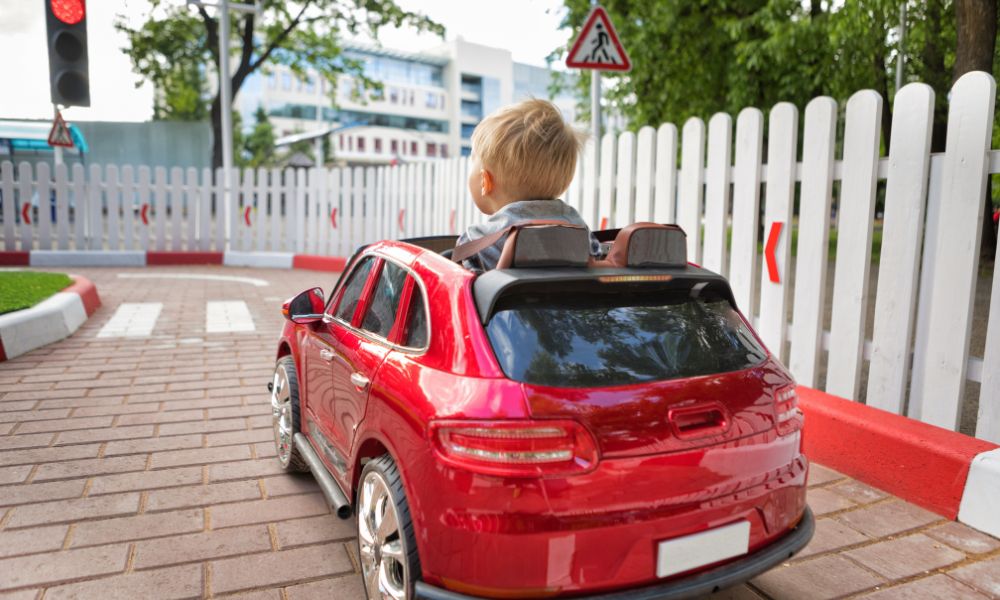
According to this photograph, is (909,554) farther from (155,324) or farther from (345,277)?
(155,324)

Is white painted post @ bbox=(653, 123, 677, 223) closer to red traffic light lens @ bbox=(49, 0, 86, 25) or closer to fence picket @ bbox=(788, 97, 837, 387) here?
fence picket @ bbox=(788, 97, 837, 387)

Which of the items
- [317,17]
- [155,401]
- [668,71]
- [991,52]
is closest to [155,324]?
[155,401]

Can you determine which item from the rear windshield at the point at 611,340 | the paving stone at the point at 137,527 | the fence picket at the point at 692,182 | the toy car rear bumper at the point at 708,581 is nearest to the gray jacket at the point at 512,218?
the rear windshield at the point at 611,340

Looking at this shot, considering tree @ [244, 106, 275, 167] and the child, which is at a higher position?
tree @ [244, 106, 275, 167]

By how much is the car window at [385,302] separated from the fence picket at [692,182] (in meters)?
3.19

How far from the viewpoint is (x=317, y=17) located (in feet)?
75.4

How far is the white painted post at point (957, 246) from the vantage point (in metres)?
3.54

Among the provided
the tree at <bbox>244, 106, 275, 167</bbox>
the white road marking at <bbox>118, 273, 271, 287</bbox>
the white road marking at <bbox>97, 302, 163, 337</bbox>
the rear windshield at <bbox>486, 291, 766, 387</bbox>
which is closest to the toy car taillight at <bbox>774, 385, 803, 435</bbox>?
the rear windshield at <bbox>486, 291, 766, 387</bbox>

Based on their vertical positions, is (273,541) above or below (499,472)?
below

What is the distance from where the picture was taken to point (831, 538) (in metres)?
3.14

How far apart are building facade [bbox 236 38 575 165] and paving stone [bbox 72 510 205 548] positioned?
8667 centimetres

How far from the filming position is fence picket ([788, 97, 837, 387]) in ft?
14.4

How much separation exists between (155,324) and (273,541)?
5770mm

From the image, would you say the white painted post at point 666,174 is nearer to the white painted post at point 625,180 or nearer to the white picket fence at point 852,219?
the white picket fence at point 852,219
